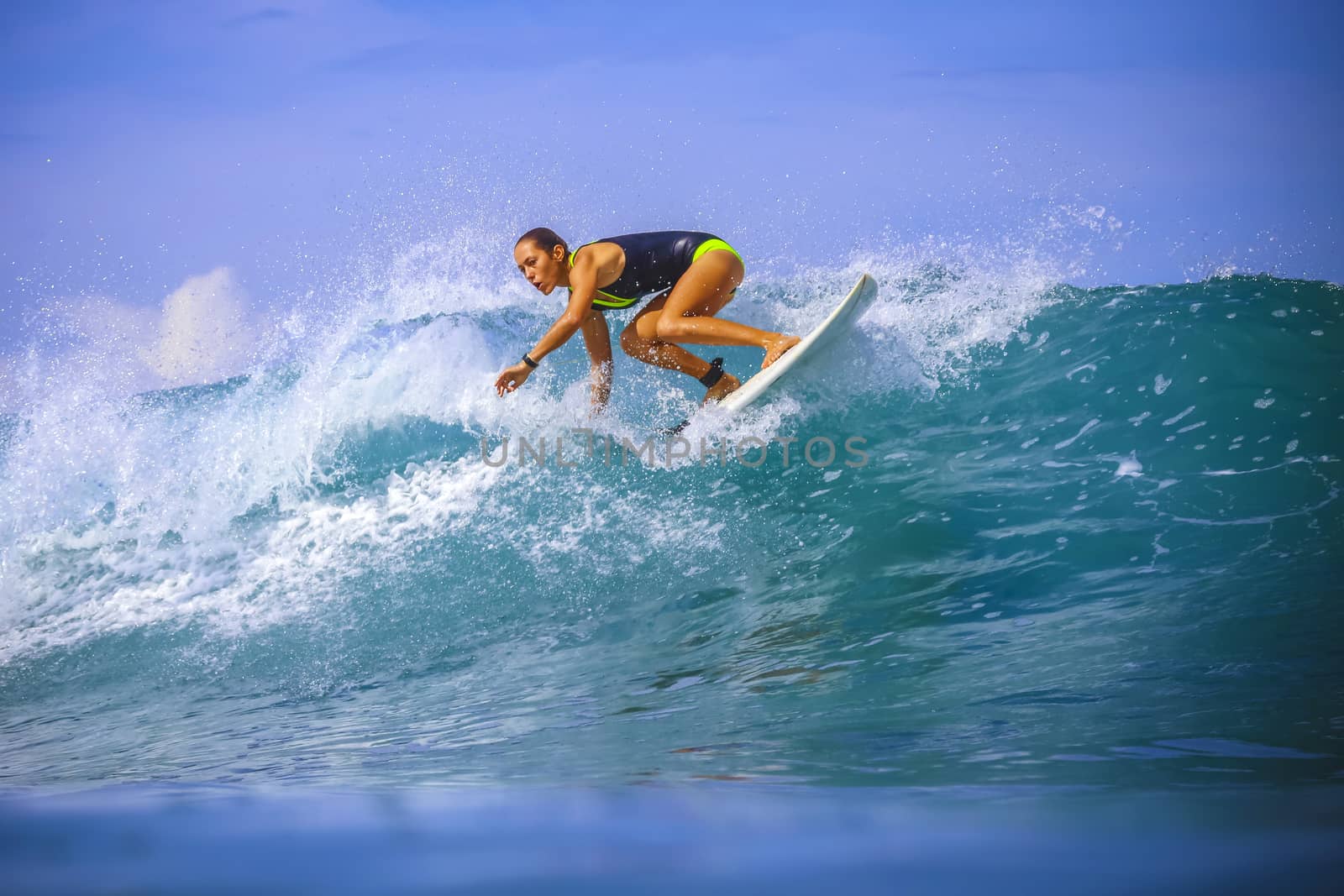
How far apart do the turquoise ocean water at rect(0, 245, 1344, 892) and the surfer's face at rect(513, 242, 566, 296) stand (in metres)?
1.11

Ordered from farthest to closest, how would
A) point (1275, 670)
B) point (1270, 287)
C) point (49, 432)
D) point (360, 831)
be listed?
point (49, 432) → point (1270, 287) → point (1275, 670) → point (360, 831)

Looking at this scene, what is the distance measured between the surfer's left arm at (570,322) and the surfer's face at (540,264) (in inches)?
3.5

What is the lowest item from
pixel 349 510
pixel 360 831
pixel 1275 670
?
pixel 1275 670

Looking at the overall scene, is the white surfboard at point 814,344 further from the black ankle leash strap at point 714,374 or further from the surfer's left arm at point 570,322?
the surfer's left arm at point 570,322

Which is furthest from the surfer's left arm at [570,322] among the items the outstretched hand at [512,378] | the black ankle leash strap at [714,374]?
the black ankle leash strap at [714,374]

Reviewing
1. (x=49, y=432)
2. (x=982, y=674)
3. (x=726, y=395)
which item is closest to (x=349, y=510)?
(x=726, y=395)

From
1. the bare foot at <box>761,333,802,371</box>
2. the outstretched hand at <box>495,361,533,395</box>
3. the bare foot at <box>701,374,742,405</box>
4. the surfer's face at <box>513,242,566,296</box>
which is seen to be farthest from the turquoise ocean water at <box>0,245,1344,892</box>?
the surfer's face at <box>513,242,566,296</box>

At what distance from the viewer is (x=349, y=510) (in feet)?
18.7

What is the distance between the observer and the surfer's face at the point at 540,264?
15.2 ft

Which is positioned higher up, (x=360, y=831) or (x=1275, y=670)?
(x=360, y=831)

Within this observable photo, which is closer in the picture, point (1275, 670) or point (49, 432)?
point (1275, 670)

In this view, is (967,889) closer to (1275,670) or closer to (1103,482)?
(1275,670)

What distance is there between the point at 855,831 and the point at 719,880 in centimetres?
24

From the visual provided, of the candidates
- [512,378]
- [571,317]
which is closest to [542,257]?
[571,317]
